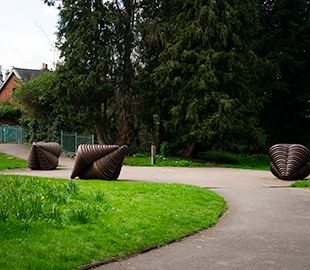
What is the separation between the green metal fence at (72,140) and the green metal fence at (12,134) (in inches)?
346

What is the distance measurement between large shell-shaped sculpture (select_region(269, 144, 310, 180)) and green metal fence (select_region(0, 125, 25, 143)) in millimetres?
26272

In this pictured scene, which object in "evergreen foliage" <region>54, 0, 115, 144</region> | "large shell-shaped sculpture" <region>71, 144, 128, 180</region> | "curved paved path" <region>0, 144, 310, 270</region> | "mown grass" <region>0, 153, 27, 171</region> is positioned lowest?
"mown grass" <region>0, 153, 27, 171</region>

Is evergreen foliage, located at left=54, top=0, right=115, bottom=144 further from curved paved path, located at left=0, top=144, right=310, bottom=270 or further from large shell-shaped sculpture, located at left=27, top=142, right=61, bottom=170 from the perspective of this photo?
curved paved path, located at left=0, top=144, right=310, bottom=270

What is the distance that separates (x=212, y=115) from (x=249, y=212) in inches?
525

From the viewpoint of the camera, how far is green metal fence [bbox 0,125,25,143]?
116 feet

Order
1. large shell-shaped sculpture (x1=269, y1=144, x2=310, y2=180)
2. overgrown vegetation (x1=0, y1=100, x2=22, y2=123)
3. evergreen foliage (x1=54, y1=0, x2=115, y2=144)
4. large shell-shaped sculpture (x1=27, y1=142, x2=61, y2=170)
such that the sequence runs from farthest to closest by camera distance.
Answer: overgrown vegetation (x1=0, y1=100, x2=22, y2=123) < evergreen foliage (x1=54, y1=0, x2=115, y2=144) < large shell-shaped sculpture (x1=27, y1=142, x2=61, y2=170) < large shell-shaped sculpture (x1=269, y1=144, x2=310, y2=180)

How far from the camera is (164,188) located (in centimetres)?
1012

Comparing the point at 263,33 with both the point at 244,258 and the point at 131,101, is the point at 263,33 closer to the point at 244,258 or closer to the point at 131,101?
the point at 131,101

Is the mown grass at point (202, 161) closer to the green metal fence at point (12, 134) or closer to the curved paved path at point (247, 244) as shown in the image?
the curved paved path at point (247, 244)

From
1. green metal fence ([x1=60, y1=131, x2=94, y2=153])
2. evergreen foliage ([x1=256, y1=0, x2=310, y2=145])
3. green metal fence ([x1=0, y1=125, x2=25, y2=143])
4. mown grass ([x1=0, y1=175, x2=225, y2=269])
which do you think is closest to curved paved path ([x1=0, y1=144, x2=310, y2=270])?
mown grass ([x1=0, y1=175, x2=225, y2=269])

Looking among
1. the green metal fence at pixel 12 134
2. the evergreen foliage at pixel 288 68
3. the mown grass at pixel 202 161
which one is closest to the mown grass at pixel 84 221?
the mown grass at pixel 202 161

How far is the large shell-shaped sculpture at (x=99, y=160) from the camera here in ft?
39.3

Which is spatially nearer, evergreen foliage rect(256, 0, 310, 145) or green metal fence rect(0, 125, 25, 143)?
evergreen foliage rect(256, 0, 310, 145)

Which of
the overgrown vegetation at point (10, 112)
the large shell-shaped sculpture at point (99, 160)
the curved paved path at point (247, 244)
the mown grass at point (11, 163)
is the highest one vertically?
the overgrown vegetation at point (10, 112)
